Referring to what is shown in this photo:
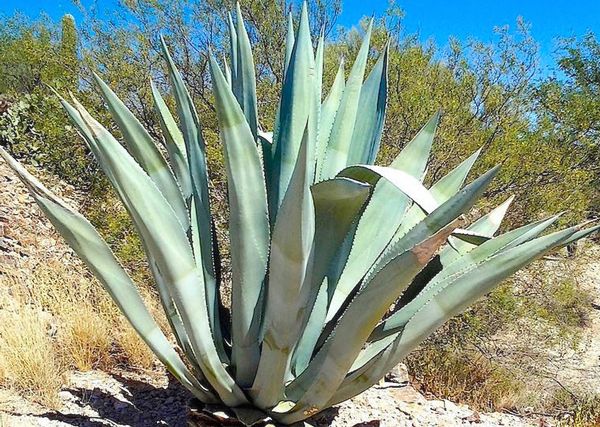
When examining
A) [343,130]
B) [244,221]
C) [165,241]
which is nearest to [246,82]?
[343,130]

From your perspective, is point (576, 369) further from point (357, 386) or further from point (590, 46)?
point (590, 46)

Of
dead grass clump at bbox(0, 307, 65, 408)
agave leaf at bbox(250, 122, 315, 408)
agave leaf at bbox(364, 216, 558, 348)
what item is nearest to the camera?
agave leaf at bbox(250, 122, 315, 408)

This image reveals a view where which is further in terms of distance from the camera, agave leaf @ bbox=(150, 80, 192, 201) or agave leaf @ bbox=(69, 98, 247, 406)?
agave leaf @ bbox=(150, 80, 192, 201)

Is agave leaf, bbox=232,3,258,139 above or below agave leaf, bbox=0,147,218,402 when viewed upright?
above

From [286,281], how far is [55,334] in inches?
84.1

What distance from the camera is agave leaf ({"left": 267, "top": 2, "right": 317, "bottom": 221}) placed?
1.83 m

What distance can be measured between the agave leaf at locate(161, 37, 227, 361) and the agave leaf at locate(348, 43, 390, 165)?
51 centimetres

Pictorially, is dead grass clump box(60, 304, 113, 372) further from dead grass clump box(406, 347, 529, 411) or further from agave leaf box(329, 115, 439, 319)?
dead grass clump box(406, 347, 529, 411)

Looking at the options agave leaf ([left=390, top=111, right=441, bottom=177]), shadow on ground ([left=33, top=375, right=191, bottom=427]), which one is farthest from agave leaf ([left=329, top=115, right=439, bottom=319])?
shadow on ground ([left=33, top=375, right=191, bottom=427])

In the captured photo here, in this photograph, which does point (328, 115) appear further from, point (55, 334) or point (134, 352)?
point (55, 334)

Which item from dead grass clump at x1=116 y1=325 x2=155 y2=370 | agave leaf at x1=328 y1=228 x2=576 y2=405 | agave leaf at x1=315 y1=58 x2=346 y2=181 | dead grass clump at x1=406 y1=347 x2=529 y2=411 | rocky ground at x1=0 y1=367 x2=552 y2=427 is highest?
agave leaf at x1=315 y1=58 x2=346 y2=181

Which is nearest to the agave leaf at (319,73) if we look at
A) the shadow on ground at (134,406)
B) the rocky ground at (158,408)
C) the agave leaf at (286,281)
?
the agave leaf at (286,281)

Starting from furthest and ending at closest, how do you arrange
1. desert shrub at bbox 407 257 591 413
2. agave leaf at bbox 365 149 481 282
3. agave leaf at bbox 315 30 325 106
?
desert shrub at bbox 407 257 591 413
agave leaf at bbox 365 149 481 282
agave leaf at bbox 315 30 325 106

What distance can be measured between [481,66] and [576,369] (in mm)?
3240
